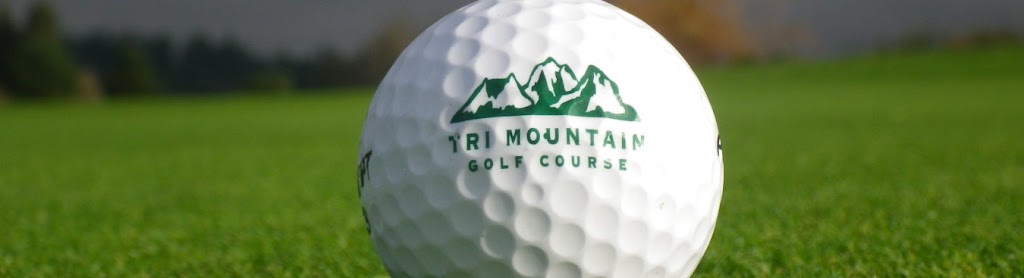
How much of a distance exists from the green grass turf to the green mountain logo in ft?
2.91

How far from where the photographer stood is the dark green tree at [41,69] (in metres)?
42.3

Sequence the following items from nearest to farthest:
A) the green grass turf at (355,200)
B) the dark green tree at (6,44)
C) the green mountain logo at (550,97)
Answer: the green mountain logo at (550,97)
the green grass turf at (355,200)
the dark green tree at (6,44)

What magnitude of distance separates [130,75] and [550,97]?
46.6 metres

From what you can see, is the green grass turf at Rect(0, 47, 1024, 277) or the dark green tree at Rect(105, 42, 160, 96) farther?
the dark green tree at Rect(105, 42, 160, 96)

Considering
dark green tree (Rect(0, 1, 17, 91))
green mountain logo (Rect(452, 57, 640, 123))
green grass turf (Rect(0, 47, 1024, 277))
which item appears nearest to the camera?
green mountain logo (Rect(452, 57, 640, 123))

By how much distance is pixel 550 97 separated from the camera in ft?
6.75

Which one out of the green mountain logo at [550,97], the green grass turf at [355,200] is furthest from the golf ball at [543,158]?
the green grass turf at [355,200]

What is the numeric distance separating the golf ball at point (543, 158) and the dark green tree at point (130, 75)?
4528cm

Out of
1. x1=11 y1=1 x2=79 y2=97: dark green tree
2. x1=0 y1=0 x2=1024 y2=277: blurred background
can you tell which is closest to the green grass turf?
x1=0 y1=0 x2=1024 y2=277: blurred background

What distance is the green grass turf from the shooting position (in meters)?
2.96

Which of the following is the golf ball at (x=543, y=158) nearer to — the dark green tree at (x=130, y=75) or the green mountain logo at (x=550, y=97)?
the green mountain logo at (x=550, y=97)

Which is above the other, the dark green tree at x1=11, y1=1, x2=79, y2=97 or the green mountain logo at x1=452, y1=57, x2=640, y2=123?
the green mountain logo at x1=452, y1=57, x2=640, y2=123

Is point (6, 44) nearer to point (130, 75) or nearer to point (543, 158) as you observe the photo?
point (130, 75)

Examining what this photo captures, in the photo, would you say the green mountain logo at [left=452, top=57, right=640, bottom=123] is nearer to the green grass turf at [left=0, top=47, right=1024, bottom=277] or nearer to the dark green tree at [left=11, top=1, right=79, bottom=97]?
the green grass turf at [left=0, top=47, right=1024, bottom=277]
